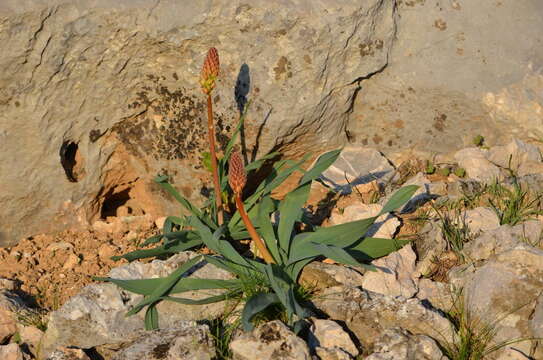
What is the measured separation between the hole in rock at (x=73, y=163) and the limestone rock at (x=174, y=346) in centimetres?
181

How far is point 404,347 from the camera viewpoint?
10.5 ft

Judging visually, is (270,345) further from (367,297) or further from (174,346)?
(367,297)

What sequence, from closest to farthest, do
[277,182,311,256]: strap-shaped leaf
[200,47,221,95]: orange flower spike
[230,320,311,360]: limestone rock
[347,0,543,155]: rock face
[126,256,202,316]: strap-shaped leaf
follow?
[230,320,311,360]: limestone rock, [126,256,202,316]: strap-shaped leaf, [200,47,221,95]: orange flower spike, [277,182,311,256]: strap-shaped leaf, [347,0,543,155]: rock face

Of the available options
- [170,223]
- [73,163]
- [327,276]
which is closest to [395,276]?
[327,276]

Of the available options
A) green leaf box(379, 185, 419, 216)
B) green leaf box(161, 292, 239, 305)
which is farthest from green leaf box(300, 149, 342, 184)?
green leaf box(161, 292, 239, 305)

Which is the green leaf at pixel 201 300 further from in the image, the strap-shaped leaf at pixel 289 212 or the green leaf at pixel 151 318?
the strap-shaped leaf at pixel 289 212

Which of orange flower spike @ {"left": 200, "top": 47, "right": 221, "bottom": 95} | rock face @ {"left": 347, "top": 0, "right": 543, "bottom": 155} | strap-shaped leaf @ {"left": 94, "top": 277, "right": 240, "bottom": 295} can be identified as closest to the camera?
strap-shaped leaf @ {"left": 94, "top": 277, "right": 240, "bottom": 295}

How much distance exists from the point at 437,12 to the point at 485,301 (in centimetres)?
249

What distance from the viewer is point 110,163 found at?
490cm

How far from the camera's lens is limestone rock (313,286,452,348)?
333 centimetres

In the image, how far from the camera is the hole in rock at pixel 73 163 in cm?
480

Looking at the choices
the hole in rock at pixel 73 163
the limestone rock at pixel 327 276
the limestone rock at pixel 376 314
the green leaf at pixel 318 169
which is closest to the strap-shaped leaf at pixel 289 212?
the green leaf at pixel 318 169

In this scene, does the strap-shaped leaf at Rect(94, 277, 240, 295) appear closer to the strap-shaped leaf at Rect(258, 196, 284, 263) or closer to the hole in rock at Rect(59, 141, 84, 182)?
the strap-shaped leaf at Rect(258, 196, 284, 263)

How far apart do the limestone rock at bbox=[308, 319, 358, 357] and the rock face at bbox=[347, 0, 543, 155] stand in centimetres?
226
